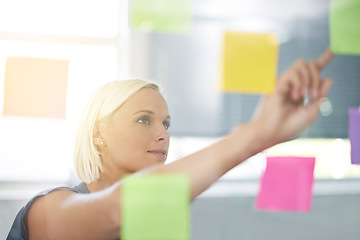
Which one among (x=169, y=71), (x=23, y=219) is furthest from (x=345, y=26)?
(x=23, y=219)

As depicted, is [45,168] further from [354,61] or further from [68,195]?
[354,61]

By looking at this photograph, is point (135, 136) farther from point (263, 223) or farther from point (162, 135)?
point (263, 223)

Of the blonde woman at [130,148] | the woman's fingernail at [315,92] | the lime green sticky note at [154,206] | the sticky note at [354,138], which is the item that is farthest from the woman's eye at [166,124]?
the sticky note at [354,138]

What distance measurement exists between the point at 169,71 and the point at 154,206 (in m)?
0.26

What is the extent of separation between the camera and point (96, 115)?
54 cm

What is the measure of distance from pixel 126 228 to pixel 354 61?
1.64 feet

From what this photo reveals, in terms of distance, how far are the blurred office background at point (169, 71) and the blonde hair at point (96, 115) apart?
0.03 metres

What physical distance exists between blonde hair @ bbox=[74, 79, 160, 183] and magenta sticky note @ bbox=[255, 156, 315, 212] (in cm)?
23

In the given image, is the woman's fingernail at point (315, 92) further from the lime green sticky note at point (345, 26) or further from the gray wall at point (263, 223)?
the gray wall at point (263, 223)

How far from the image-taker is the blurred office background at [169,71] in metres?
0.58

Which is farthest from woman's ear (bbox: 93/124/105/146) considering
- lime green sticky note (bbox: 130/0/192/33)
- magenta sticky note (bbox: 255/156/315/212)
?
magenta sticky note (bbox: 255/156/315/212)

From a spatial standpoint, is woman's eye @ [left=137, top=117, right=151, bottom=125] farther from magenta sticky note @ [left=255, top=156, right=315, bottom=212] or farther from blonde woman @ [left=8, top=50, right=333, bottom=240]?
magenta sticky note @ [left=255, top=156, right=315, bottom=212]

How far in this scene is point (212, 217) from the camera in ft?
2.72

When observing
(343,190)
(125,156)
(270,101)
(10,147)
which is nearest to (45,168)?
(10,147)
